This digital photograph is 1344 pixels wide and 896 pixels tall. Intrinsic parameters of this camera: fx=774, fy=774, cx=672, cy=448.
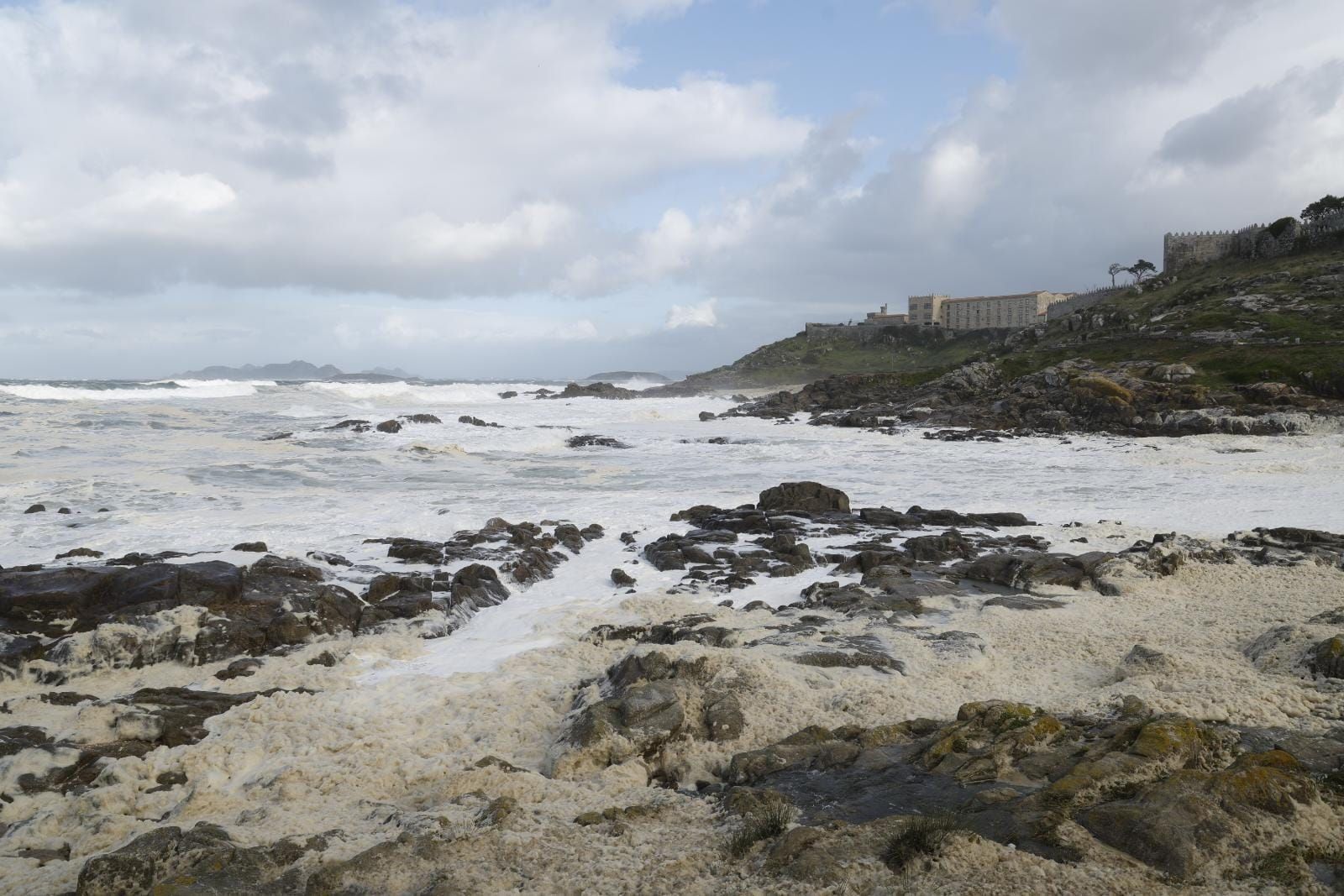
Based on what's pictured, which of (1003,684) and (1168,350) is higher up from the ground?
(1168,350)

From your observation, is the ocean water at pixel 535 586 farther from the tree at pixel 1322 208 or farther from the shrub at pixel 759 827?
the tree at pixel 1322 208

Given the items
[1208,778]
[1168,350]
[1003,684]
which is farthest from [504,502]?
[1168,350]

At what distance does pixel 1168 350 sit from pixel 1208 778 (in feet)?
175

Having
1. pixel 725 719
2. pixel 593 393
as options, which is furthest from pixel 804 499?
pixel 593 393

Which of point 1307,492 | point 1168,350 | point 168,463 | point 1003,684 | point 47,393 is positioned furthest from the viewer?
point 47,393

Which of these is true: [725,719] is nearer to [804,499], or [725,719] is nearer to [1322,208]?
[804,499]

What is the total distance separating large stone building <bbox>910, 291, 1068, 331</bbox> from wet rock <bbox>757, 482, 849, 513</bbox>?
9201 centimetres

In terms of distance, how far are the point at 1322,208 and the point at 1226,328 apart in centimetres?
3070

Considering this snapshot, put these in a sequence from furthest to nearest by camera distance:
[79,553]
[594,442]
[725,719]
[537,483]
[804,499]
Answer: [594,442] → [537,483] → [804,499] → [79,553] → [725,719]

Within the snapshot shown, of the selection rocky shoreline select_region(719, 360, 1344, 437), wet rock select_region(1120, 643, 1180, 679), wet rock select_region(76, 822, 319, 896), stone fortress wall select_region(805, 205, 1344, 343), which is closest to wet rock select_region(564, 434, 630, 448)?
rocky shoreline select_region(719, 360, 1344, 437)

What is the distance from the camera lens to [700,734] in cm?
706

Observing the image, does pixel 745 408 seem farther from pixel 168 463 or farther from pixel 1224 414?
pixel 168 463

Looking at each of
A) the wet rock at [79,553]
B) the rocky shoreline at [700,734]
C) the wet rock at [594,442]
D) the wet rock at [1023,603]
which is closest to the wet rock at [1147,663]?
the rocky shoreline at [700,734]

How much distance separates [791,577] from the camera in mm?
13953
